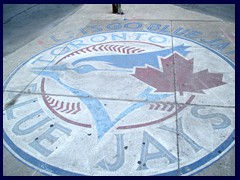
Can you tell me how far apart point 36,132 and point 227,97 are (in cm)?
299

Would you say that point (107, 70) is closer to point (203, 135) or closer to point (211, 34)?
point (203, 135)

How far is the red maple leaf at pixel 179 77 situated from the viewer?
163 inches

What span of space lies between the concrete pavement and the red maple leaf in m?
0.02

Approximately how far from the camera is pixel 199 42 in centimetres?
564

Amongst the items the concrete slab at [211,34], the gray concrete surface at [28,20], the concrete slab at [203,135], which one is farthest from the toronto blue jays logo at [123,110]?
the gray concrete surface at [28,20]

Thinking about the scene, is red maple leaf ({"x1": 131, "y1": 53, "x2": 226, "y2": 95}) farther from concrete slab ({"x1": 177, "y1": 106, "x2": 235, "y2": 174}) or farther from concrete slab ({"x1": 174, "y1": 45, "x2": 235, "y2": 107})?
concrete slab ({"x1": 177, "y1": 106, "x2": 235, "y2": 174})

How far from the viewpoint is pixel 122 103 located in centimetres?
386

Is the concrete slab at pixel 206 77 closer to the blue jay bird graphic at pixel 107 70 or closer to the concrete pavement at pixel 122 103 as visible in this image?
the concrete pavement at pixel 122 103

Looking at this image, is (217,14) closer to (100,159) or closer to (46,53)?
(46,53)

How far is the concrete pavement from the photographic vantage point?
117 inches

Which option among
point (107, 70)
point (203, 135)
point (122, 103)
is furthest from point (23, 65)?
point (203, 135)

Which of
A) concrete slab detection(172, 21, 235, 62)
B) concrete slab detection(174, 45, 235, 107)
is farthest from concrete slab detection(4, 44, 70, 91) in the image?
concrete slab detection(172, 21, 235, 62)

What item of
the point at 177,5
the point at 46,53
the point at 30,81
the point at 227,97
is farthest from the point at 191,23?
the point at 30,81

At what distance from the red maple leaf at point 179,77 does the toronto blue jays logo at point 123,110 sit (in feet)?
0.06
